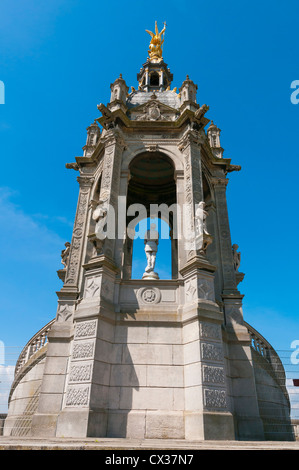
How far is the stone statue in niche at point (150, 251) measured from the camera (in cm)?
1377

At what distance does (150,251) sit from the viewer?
14859 mm

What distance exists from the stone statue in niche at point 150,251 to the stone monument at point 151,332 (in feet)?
0.23

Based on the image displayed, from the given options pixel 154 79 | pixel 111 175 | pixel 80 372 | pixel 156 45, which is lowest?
pixel 80 372

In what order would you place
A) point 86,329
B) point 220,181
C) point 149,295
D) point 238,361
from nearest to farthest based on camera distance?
point 86,329 → point 149,295 → point 238,361 → point 220,181

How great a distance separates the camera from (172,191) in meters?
21.7

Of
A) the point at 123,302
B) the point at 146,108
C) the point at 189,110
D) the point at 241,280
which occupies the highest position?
the point at 146,108

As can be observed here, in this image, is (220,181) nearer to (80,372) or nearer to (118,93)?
(118,93)

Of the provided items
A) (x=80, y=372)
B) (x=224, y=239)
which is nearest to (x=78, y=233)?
(x=224, y=239)

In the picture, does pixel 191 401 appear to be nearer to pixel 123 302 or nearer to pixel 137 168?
pixel 123 302

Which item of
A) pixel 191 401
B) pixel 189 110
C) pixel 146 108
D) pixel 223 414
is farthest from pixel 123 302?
pixel 146 108

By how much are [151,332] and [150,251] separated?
4.29 meters

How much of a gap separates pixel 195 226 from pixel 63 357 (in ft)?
25.0

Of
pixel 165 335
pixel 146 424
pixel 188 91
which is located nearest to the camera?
pixel 146 424

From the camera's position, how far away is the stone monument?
10.1 meters
